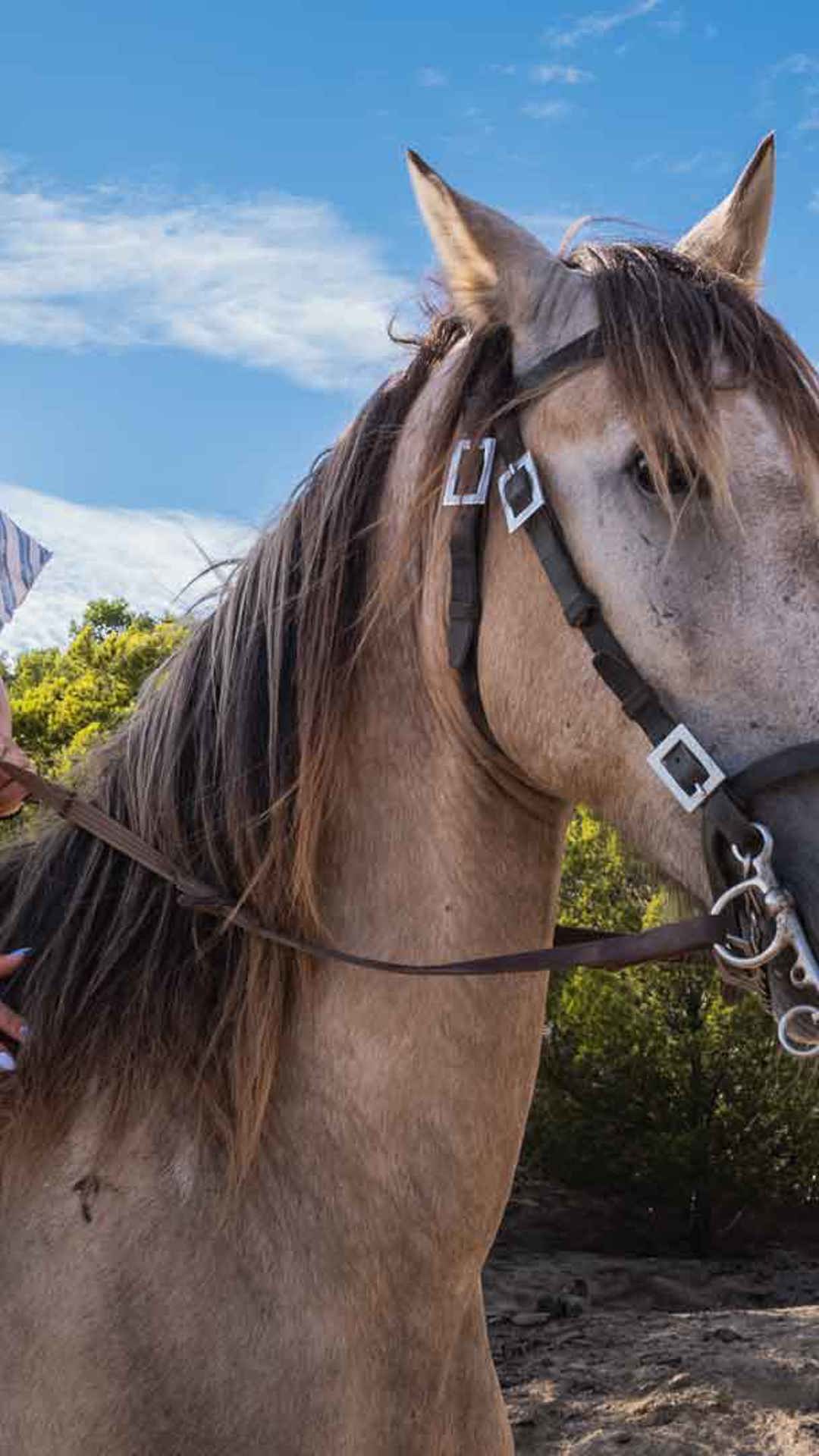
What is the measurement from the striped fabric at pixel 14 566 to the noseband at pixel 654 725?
9.08 feet

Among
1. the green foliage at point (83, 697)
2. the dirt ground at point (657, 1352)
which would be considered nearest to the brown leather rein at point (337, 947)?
the dirt ground at point (657, 1352)

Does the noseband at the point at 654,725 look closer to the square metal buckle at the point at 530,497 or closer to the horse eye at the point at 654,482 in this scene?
the square metal buckle at the point at 530,497

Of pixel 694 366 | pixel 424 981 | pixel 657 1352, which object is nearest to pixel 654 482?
pixel 694 366

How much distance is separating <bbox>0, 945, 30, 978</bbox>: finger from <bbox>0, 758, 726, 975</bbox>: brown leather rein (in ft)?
0.73

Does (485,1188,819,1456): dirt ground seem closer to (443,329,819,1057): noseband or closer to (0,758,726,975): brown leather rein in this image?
(0,758,726,975): brown leather rein

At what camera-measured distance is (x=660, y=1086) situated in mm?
7395

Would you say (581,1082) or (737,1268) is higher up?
(581,1082)

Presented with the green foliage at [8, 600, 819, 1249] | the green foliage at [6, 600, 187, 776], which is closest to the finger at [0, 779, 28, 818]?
the green foliage at [8, 600, 819, 1249]

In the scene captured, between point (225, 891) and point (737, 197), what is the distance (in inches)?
55.0

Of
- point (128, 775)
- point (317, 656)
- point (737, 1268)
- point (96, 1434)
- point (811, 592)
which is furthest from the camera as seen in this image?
point (737, 1268)

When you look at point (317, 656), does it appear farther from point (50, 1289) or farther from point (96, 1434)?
point (96, 1434)

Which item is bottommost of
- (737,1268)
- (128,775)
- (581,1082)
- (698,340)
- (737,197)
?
(737,1268)

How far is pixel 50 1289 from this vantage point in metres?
2.21

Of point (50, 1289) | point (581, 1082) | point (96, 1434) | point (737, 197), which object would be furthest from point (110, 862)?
point (581, 1082)
